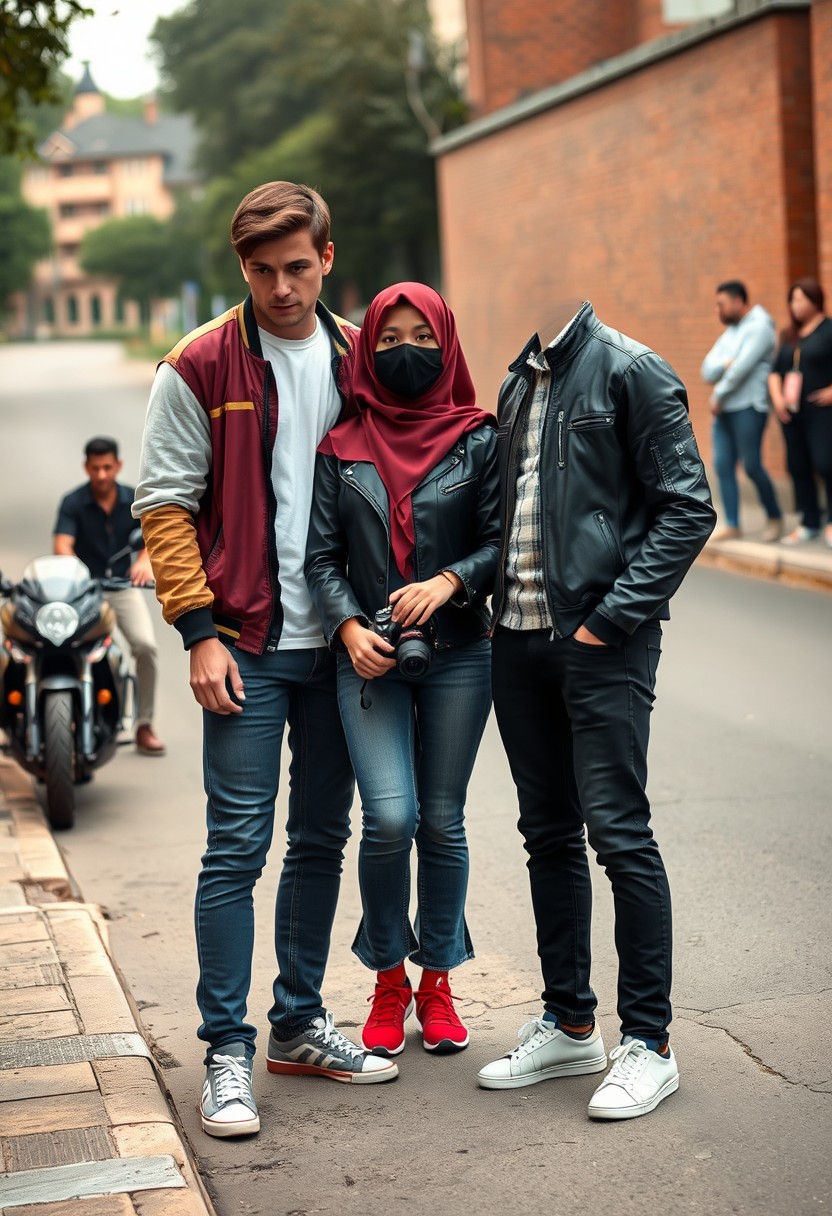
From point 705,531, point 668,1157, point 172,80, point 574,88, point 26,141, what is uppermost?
point 172,80

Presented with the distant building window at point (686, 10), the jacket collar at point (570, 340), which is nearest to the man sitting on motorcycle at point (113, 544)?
the jacket collar at point (570, 340)

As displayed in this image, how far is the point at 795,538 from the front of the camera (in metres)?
13.8

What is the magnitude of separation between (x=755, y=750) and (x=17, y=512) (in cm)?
1355

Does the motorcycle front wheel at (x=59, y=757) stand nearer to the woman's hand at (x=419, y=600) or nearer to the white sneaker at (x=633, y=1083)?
the woman's hand at (x=419, y=600)

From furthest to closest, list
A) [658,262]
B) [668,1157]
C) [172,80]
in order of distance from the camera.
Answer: [172,80] → [658,262] → [668,1157]

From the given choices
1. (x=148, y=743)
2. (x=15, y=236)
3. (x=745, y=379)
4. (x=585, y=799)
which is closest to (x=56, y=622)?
(x=148, y=743)

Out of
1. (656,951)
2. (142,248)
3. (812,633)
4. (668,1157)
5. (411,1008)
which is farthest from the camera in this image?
(142,248)

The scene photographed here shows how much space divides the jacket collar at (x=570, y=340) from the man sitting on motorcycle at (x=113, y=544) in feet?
14.3

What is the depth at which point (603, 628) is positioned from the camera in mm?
3781

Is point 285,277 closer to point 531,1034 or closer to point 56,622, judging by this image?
point 531,1034

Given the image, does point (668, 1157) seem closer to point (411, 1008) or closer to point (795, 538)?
point (411, 1008)

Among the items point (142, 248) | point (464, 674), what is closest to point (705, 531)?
point (464, 674)

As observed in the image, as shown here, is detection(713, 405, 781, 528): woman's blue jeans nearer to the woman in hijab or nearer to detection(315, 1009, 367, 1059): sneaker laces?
the woman in hijab

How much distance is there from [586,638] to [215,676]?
87 centimetres
